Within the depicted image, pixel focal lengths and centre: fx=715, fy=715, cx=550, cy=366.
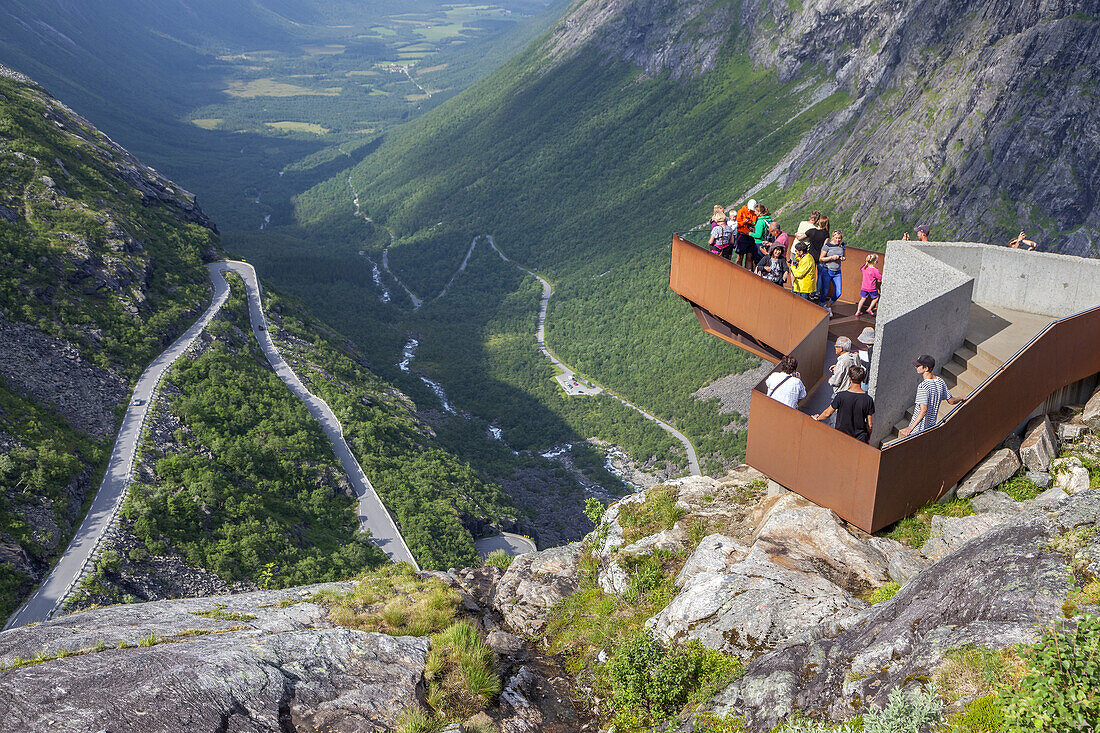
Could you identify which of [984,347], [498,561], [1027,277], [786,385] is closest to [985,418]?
[984,347]

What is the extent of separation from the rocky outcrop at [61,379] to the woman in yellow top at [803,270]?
34918 millimetres

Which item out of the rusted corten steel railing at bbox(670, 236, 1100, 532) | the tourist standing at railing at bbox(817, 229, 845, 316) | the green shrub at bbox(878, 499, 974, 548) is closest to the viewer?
the rusted corten steel railing at bbox(670, 236, 1100, 532)

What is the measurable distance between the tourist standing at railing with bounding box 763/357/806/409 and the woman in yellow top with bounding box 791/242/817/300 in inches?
184

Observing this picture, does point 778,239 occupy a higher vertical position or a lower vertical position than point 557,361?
higher

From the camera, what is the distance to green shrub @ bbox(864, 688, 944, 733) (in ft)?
22.2

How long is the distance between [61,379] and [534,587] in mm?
35473

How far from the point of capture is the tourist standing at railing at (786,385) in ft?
39.7

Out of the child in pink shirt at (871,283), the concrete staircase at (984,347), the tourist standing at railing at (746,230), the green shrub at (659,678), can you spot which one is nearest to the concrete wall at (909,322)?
the concrete staircase at (984,347)

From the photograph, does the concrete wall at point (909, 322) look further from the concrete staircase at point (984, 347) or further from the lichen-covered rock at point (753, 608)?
the lichen-covered rock at point (753, 608)

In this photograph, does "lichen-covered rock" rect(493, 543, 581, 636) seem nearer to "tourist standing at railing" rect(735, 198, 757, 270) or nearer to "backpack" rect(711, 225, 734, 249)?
"backpack" rect(711, 225, 734, 249)

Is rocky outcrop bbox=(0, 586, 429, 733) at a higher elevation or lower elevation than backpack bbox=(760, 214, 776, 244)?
lower

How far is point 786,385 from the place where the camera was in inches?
478

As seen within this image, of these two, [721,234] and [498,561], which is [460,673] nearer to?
[498,561]

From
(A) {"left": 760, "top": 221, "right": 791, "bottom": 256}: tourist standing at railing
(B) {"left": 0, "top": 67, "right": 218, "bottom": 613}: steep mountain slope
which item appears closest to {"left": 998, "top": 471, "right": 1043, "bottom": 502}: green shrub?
(A) {"left": 760, "top": 221, "right": 791, "bottom": 256}: tourist standing at railing
